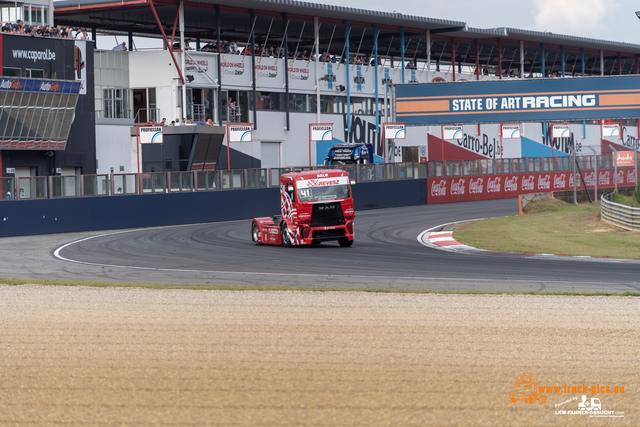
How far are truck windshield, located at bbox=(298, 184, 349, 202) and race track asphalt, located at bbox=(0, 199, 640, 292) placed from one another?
150 cm

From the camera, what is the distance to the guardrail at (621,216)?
24672 millimetres

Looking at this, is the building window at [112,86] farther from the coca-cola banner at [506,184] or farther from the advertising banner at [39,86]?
the coca-cola banner at [506,184]

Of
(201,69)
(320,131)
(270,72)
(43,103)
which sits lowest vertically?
(320,131)

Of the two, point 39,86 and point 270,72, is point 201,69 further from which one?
point 39,86

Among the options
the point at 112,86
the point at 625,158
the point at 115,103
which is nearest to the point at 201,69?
the point at 112,86

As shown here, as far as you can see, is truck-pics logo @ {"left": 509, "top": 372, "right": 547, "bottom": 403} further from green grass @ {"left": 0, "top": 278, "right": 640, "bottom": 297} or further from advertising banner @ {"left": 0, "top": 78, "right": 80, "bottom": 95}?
advertising banner @ {"left": 0, "top": 78, "right": 80, "bottom": 95}

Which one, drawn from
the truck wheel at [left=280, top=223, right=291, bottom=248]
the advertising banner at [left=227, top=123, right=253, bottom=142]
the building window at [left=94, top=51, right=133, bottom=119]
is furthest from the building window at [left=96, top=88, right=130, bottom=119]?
the truck wheel at [left=280, top=223, right=291, bottom=248]

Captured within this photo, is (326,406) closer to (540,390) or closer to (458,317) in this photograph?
(540,390)

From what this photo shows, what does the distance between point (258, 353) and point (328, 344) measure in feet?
3.00

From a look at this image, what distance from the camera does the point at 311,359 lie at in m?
8.49

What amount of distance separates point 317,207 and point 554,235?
803 cm

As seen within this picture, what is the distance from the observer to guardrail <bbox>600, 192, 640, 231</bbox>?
2467 centimetres

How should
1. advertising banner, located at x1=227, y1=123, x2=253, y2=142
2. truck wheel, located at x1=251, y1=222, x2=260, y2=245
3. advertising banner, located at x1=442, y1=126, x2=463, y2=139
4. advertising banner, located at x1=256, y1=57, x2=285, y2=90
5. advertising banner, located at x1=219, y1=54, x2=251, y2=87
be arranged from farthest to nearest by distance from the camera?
advertising banner, located at x1=256, y1=57, x2=285, y2=90
advertising banner, located at x1=442, y1=126, x2=463, y2=139
advertising banner, located at x1=219, y1=54, x2=251, y2=87
advertising banner, located at x1=227, y1=123, x2=253, y2=142
truck wheel, located at x1=251, y1=222, x2=260, y2=245

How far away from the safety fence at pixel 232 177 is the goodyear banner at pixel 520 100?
10.9ft
